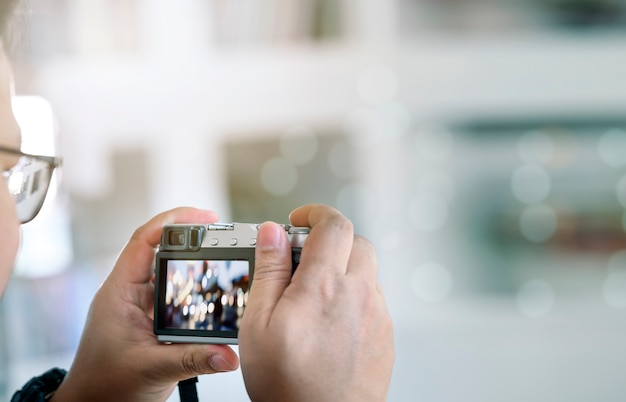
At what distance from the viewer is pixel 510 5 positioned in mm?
2262

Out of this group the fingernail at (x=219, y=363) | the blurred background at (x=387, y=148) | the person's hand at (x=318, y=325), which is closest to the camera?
the person's hand at (x=318, y=325)

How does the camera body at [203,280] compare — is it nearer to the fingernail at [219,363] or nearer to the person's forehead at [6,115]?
the fingernail at [219,363]

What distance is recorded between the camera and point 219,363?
0.71m

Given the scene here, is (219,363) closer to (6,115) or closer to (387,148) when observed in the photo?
(6,115)

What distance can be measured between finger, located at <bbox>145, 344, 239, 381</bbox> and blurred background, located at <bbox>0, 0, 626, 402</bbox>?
59.0 inches

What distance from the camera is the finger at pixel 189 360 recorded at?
2.33 feet

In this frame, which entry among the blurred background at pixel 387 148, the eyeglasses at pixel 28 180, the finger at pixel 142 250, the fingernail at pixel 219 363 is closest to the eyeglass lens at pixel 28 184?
the eyeglasses at pixel 28 180

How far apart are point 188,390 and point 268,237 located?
0.23 metres

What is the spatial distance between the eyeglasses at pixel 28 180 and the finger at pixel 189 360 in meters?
0.20

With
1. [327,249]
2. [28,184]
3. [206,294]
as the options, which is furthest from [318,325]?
[28,184]

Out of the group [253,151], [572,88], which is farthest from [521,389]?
[253,151]

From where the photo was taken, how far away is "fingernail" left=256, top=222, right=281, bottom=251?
65 cm

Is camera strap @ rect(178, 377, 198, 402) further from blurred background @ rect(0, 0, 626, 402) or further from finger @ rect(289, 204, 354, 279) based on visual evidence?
blurred background @ rect(0, 0, 626, 402)

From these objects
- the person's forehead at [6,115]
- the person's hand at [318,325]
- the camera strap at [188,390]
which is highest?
the person's forehead at [6,115]
